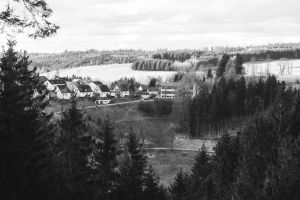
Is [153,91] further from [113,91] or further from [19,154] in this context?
[19,154]

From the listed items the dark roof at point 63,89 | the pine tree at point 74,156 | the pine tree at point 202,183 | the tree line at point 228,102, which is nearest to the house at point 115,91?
the dark roof at point 63,89

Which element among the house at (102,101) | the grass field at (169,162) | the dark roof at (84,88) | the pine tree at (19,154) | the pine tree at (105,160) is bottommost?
the grass field at (169,162)

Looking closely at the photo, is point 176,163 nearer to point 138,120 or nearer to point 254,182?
point 138,120

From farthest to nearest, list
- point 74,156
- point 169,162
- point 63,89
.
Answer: point 63,89, point 169,162, point 74,156

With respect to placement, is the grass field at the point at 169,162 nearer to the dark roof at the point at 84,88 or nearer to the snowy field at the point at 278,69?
the dark roof at the point at 84,88

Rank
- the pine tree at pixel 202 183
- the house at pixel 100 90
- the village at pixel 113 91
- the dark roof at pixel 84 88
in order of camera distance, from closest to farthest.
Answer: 1. the pine tree at pixel 202 183
2. the village at pixel 113 91
3. the dark roof at pixel 84 88
4. the house at pixel 100 90

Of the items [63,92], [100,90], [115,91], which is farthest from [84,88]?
[115,91]

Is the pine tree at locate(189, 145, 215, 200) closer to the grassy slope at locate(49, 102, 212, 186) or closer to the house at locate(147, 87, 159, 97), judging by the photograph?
the grassy slope at locate(49, 102, 212, 186)

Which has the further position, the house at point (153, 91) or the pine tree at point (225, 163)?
the house at point (153, 91)

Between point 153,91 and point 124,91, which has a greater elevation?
point 124,91
